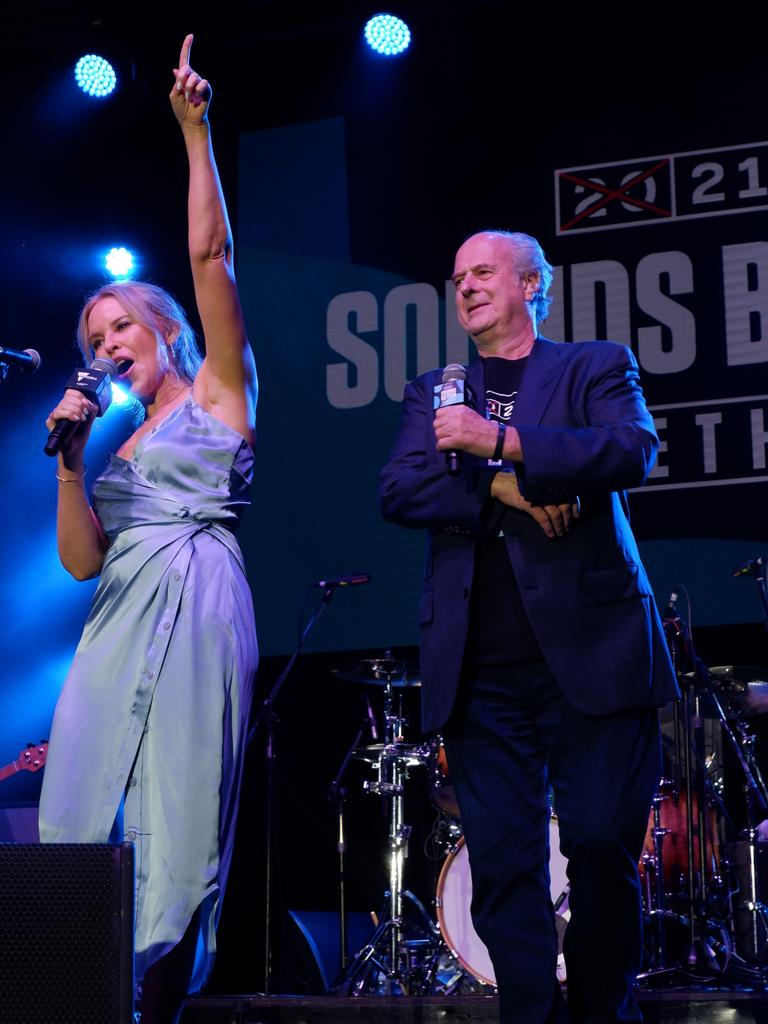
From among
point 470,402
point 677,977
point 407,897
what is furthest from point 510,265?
point 407,897

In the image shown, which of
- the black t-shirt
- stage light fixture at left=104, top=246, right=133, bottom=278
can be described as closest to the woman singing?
the black t-shirt

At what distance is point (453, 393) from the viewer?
2529 millimetres

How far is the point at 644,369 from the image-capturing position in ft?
19.0

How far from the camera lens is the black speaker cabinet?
1.89 metres

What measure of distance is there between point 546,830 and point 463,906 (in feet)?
Result: 9.61

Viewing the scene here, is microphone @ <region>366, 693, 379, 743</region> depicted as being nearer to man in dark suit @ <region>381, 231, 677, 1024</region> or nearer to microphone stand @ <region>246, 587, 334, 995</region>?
microphone stand @ <region>246, 587, 334, 995</region>

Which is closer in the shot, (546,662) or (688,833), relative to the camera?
(546,662)

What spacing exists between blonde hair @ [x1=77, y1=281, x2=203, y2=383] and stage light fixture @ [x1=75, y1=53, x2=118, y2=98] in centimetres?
415

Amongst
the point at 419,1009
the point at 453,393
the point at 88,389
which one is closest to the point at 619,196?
the point at 453,393

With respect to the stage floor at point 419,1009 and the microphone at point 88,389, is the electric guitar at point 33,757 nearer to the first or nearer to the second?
the stage floor at point 419,1009

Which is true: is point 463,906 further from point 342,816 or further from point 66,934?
→ point 66,934

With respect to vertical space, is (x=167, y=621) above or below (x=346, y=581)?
below

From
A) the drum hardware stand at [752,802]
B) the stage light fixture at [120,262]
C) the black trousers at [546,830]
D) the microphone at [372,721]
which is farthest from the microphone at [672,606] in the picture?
the stage light fixture at [120,262]

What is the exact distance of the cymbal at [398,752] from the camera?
18.7 feet
